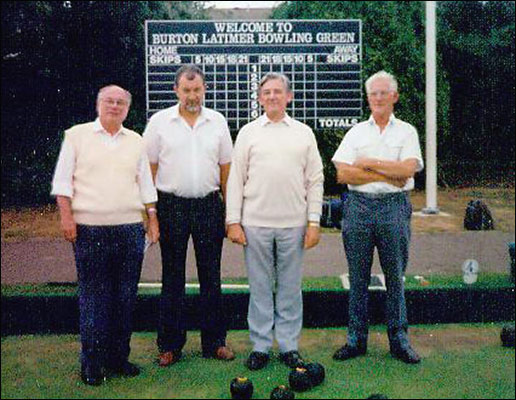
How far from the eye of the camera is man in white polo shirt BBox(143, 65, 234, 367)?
355cm

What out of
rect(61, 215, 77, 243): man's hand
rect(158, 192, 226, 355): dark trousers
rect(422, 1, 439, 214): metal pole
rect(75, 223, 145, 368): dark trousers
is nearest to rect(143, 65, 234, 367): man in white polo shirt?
rect(158, 192, 226, 355): dark trousers

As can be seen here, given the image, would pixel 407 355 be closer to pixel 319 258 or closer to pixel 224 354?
pixel 224 354

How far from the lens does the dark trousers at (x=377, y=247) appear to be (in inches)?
142

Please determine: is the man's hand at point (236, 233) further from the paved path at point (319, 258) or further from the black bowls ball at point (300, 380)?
the paved path at point (319, 258)

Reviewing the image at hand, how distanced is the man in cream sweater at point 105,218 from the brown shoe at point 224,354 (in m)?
0.49

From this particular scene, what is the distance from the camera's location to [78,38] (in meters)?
11.8

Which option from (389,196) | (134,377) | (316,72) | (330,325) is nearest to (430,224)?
(316,72)

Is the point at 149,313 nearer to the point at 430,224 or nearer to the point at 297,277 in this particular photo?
the point at 297,277

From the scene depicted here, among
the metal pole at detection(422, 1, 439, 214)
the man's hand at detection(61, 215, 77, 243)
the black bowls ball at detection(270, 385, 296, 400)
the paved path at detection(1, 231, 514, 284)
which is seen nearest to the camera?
the black bowls ball at detection(270, 385, 296, 400)

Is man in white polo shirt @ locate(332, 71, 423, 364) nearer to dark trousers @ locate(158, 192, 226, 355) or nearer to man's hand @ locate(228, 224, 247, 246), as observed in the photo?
man's hand @ locate(228, 224, 247, 246)

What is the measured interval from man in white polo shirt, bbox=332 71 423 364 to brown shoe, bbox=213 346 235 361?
23.0 inches

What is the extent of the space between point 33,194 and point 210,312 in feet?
33.0

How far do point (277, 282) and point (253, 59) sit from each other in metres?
3.25

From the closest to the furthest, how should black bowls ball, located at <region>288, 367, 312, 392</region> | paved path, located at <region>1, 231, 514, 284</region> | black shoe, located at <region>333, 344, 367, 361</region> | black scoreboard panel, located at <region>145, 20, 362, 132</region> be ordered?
black bowls ball, located at <region>288, 367, 312, 392</region>, black shoe, located at <region>333, 344, 367, 361</region>, black scoreboard panel, located at <region>145, 20, 362, 132</region>, paved path, located at <region>1, 231, 514, 284</region>
